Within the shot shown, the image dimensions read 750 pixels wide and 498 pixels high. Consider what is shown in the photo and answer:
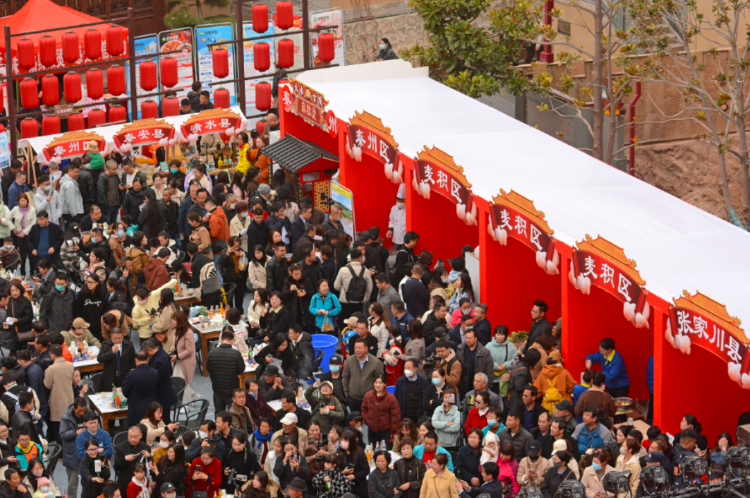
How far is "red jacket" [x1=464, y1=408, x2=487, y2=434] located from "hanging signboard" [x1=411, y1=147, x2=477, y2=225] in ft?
15.1

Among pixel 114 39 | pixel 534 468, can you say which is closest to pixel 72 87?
pixel 114 39

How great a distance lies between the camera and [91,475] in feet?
41.2

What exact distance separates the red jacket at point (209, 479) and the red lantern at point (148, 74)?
14893 mm

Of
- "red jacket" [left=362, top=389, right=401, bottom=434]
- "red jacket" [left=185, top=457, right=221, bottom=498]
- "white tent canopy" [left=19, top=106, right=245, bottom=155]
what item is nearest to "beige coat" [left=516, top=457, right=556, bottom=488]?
"red jacket" [left=362, top=389, right=401, bottom=434]

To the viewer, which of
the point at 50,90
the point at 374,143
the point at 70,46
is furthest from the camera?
the point at 70,46

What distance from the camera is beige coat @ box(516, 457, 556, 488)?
40.3 feet

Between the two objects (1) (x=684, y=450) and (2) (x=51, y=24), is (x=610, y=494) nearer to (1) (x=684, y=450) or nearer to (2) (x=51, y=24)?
(1) (x=684, y=450)

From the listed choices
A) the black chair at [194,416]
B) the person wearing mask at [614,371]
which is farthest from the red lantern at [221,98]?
the person wearing mask at [614,371]

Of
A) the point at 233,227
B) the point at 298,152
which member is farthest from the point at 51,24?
the point at 233,227

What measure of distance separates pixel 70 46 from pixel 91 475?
568 inches

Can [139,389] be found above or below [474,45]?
below

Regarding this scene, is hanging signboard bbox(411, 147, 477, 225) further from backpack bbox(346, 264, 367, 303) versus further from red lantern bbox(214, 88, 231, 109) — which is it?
red lantern bbox(214, 88, 231, 109)

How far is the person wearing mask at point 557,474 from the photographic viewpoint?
39.2 feet

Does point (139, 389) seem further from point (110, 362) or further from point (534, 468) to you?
point (534, 468)
